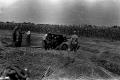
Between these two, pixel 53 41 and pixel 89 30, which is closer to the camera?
pixel 53 41

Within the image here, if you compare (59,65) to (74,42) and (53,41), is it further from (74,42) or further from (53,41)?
(53,41)

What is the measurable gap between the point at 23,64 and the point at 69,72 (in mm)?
3049

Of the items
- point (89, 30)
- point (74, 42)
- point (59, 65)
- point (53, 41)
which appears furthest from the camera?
point (89, 30)

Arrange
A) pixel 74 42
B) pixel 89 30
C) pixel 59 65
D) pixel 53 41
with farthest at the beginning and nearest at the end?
pixel 89 30, pixel 53 41, pixel 74 42, pixel 59 65

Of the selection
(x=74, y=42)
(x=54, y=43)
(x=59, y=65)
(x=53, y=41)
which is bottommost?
(x=59, y=65)

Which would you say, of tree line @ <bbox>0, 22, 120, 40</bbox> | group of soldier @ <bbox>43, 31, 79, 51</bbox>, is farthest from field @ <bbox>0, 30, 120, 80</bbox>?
tree line @ <bbox>0, 22, 120, 40</bbox>

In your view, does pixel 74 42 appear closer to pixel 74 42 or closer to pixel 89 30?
pixel 74 42

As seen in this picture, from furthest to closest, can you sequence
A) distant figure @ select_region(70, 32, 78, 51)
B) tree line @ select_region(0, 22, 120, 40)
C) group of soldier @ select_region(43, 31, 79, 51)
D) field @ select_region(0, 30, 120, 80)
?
A: tree line @ select_region(0, 22, 120, 40)
group of soldier @ select_region(43, 31, 79, 51)
distant figure @ select_region(70, 32, 78, 51)
field @ select_region(0, 30, 120, 80)

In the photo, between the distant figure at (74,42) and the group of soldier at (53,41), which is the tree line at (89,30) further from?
the distant figure at (74,42)

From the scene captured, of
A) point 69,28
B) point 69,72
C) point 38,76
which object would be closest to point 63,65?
point 69,72

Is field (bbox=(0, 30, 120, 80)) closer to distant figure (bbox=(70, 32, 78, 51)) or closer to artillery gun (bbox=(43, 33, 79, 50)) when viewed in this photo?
distant figure (bbox=(70, 32, 78, 51))

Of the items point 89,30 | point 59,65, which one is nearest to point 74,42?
point 59,65

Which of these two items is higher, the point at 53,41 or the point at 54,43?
the point at 53,41

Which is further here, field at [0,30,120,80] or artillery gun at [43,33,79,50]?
artillery gun at [43,33,79,50]
